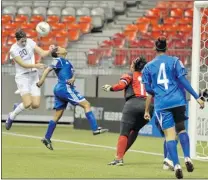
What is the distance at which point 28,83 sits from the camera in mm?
16734

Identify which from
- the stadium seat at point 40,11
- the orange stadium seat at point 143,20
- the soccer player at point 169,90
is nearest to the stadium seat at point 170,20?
the orange stadium seat at point 143,20

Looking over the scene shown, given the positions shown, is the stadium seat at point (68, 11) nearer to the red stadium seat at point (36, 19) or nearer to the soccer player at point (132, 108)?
the red stadium seat at point (36, 19)

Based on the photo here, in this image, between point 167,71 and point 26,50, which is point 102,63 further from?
point 167,71

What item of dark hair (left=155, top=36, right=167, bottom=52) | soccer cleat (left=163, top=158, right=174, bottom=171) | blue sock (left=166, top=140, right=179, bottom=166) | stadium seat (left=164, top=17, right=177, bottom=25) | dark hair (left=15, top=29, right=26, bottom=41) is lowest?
soccer cleat (left=163, top=158, right=174, bottom=171)

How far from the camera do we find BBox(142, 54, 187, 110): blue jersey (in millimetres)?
11391

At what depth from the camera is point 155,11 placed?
96.7 feet

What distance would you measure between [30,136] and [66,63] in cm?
475

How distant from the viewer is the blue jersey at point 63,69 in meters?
15.9

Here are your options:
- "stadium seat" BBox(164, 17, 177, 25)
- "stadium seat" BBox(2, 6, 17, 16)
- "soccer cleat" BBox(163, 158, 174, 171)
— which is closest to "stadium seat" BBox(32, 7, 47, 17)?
"stadium seat" BBox(2, 6, 17, 16)

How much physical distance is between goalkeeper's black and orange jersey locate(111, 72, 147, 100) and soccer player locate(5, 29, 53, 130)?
118 inches

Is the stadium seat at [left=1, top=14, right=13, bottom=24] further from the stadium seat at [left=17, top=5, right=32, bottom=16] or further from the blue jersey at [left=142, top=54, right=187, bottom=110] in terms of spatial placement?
the blue jersey at [left=142, top=54, right=187, bottom=110]

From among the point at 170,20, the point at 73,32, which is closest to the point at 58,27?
the point at 73,32

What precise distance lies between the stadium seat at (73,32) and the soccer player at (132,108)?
16305 millimetres

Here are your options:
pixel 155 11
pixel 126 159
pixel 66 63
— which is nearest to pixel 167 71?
pixel 126 159
